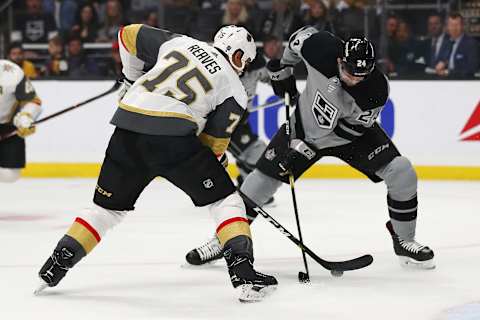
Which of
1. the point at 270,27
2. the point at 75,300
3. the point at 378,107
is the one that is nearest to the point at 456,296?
the point at 378,107

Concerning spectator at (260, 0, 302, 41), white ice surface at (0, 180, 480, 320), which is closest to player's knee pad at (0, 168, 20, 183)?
white ice surface at (0, 180, 480, 320)

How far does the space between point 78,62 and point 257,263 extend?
3977mm

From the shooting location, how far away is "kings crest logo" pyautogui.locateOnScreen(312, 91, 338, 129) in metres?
4.22

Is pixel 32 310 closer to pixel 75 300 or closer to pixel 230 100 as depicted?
pixel 75 300

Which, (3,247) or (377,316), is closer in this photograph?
(377,316)

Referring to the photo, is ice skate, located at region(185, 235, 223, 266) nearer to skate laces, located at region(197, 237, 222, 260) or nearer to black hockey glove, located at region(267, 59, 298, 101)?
skate laces, located at region(197, 237, 222, 260)

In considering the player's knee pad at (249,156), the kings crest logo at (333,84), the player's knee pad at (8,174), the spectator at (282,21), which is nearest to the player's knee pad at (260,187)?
the kings crest logo at (333,84)

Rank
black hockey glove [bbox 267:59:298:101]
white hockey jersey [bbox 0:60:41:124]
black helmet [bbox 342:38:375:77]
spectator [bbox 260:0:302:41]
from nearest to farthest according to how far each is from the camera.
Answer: black helmet [bbox 342:38:375:77] < black hockey glove [bbox 267:59:298:101] < white hockey jersey [bbox 0:60:41:124] < spectator [bbox 260:0:302:41]

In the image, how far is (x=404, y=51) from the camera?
7.74 metres

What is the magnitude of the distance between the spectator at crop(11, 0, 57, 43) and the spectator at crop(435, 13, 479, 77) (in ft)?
9.90

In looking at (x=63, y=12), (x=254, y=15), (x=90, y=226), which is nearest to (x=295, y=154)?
(x=90, y=226)

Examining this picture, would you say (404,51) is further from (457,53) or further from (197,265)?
(197,265)

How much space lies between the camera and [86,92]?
7.86m

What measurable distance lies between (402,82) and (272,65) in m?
3.14
